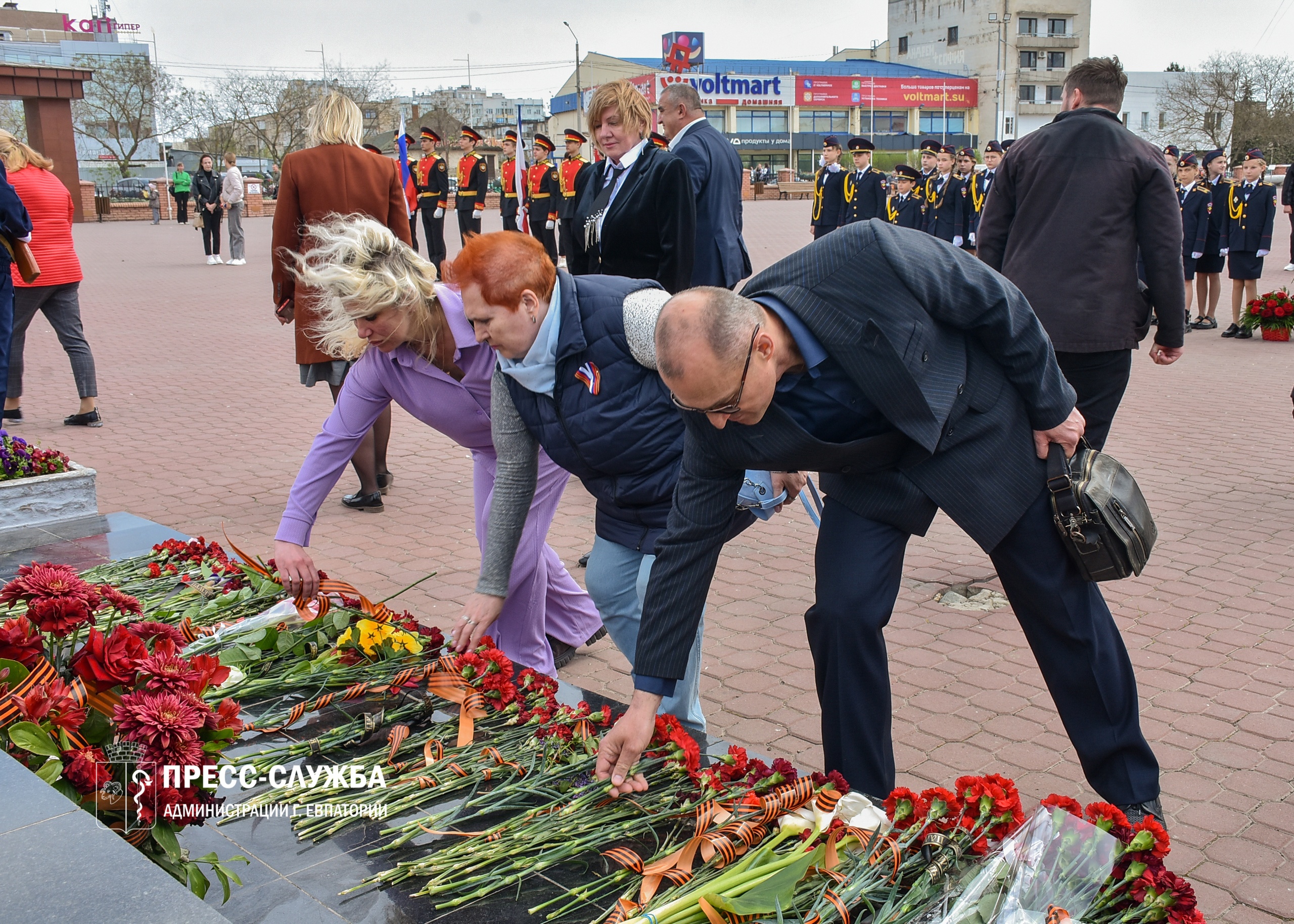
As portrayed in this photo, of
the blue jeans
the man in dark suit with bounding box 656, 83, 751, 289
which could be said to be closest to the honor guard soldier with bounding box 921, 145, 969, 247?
the man in dark suit with bounding box 656, 83, 751, 289

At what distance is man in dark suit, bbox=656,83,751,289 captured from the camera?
566 cm

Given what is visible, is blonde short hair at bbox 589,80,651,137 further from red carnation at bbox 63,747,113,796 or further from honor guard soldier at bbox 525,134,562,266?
honor guard soldier at bbox 525,134,562,266

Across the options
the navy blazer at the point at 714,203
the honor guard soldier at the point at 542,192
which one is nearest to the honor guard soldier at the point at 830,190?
the honor guard soldier at the point at 542,192

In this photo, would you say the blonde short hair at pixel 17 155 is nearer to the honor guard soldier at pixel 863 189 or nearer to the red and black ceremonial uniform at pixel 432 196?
the honor guard soldier at pixel 863 189

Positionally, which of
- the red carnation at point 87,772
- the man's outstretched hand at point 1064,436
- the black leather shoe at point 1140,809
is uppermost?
the man's outstretched hand at point 1064,436

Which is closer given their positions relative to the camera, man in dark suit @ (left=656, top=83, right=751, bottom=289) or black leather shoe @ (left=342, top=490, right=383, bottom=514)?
man in dark suit @ (left=656, top=83, right=751, bottom=289)

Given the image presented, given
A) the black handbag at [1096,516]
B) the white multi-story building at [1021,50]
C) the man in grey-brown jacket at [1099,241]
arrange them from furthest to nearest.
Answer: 1. the white multi-story building at [1021,50]
2. the man in grey-brown jacket at [1099,241]
3. the black handbag at [1096,516]

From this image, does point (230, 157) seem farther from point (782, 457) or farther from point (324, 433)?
point (782, 457)

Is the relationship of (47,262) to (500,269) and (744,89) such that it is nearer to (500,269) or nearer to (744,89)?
(500,269)

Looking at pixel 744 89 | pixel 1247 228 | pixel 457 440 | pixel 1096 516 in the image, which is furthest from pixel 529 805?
pixel 744 89

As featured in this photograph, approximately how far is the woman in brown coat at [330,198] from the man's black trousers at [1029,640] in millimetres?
3743

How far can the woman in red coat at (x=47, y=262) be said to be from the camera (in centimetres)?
729

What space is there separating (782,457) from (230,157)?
782 inches

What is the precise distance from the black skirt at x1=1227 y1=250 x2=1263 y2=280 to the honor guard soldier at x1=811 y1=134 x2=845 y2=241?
5843 millimetres
